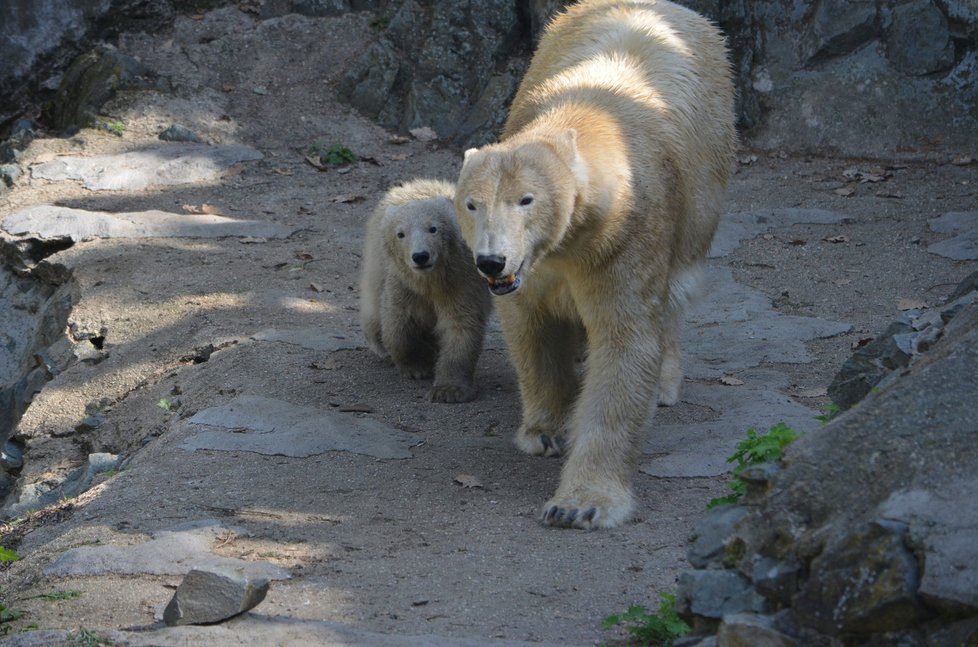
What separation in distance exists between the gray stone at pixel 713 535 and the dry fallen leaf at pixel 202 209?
6.76 m

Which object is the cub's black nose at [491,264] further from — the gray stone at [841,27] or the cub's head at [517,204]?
the gray stone at [841,27]

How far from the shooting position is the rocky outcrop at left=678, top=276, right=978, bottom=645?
236cm

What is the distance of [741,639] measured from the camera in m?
2.57

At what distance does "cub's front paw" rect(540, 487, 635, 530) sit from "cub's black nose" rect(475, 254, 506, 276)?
3.16 feet

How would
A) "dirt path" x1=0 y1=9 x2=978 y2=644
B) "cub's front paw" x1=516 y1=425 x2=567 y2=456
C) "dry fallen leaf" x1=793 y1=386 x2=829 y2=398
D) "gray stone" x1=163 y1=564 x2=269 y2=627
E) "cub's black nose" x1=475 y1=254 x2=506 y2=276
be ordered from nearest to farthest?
"gray stone" x1=163 y1=564 x2=269 y2=627 → "dirt path" x1=0 y1=9 x2=978 y2=644 → "cub's black nose" x1=475 y1=254 x2=506 y2=276 → "cub's front paw" x1=516 y1=425 x2=567 y2=456 → "dry fallen leaf" x1=793 y1=386 x2=829 y2=398

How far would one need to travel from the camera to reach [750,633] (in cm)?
255

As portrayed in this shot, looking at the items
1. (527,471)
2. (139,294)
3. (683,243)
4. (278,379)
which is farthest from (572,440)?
(139,294)

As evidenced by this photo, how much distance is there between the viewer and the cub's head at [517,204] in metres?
4.05

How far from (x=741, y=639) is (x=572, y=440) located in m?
2.15

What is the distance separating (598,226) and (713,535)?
1630 millimetres

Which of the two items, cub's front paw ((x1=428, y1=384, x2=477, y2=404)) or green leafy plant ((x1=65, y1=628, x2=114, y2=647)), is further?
cub's front paw ((x1=428, y1=384, x2=477, y2=404))

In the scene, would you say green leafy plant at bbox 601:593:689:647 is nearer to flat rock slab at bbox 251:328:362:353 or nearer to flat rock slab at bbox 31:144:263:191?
flat rock slab at bbox 251:328:362:353

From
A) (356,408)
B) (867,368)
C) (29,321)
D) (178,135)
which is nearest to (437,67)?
(178,135)

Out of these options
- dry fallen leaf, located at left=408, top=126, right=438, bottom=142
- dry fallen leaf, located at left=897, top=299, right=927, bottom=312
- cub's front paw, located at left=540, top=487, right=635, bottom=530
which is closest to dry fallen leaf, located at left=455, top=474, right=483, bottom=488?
cub's front paw, located at left=540, top=487, right=635, bottom=530
